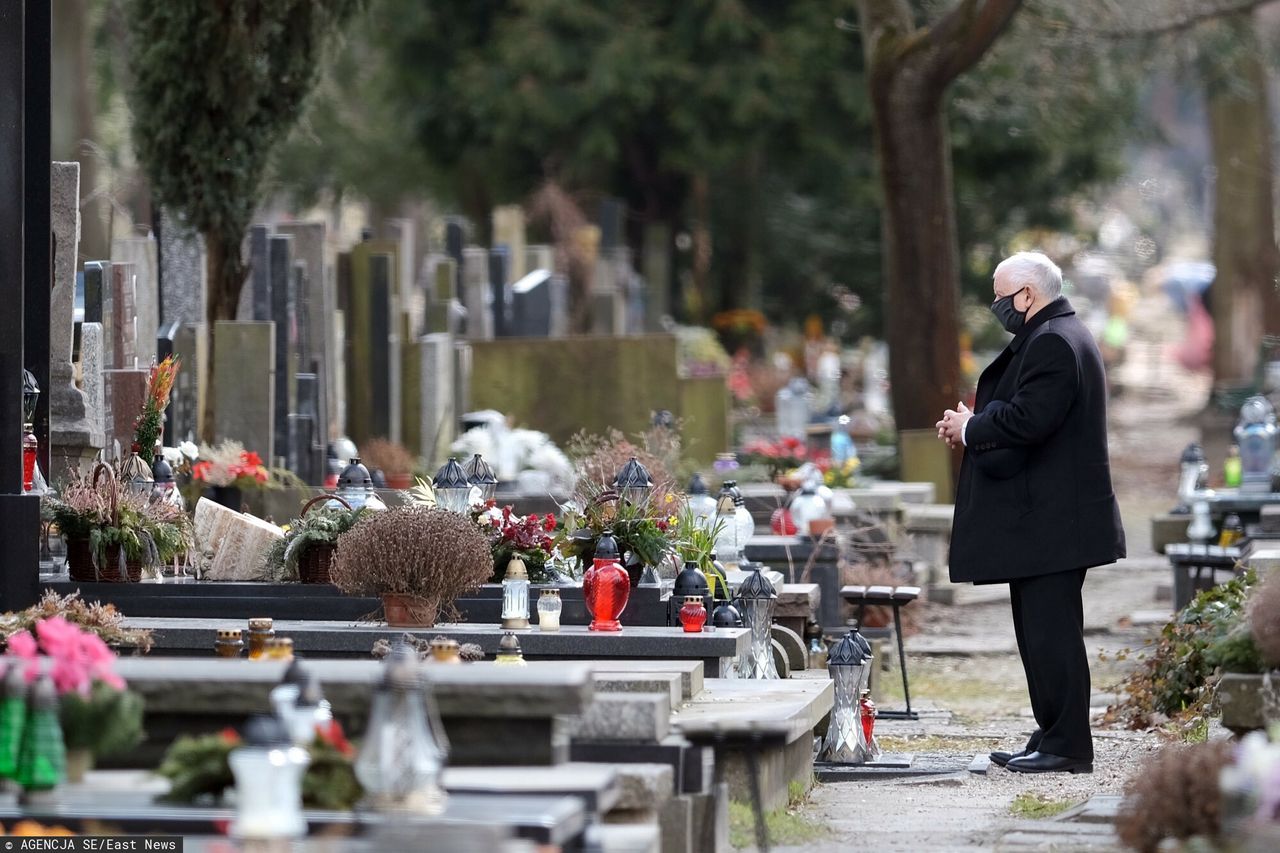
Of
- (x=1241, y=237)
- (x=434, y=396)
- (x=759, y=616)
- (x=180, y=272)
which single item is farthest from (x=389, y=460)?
(x=1241, y=237)

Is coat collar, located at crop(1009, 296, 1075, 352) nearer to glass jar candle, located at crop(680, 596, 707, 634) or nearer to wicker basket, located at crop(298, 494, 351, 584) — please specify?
glass jar candle, located at crop(680, 596, 707, 634)

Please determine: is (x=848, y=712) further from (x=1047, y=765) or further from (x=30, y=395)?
(x=30, y=395)

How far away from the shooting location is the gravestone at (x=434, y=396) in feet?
58.0

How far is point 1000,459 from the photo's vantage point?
8.74 metres

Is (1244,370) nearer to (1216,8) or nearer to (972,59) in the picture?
(1216,8)

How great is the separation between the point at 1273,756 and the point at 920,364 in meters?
13.6

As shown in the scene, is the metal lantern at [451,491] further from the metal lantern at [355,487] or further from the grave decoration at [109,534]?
the grave decoration at [109,534]

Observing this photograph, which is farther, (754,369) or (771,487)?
(754,369)

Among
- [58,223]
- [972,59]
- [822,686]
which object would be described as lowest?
[822,686]

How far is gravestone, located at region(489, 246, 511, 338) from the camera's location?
21281mm

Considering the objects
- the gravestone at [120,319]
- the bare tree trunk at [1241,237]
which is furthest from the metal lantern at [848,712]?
the bare tree trunk at [1241,237]

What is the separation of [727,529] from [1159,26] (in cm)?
1302

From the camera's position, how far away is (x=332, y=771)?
237 inches

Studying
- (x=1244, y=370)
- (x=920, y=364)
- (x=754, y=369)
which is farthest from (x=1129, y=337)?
(x=920, y=364)
